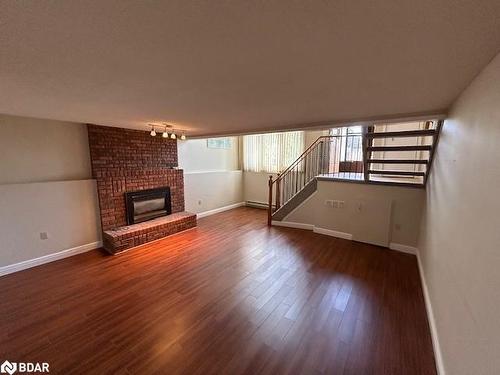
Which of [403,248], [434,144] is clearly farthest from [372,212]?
[434,144]

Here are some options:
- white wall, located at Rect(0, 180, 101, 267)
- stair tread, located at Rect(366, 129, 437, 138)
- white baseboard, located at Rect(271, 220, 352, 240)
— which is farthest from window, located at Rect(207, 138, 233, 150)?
stair tread, located at Rect(366, 129, 437, 138)

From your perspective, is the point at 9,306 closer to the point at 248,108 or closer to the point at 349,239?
the point at 248,108

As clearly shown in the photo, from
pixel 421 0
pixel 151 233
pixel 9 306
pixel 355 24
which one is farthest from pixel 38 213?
pixel 421 0

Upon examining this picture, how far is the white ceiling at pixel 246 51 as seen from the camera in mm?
832

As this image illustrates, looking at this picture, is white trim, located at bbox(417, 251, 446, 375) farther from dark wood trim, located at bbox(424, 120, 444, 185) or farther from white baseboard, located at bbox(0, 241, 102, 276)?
white baseboard, located at bbox(0, 241, 102, 276)

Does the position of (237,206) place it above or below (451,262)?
below

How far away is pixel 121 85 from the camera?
1706mm

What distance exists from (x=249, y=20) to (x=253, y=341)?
2385 mm

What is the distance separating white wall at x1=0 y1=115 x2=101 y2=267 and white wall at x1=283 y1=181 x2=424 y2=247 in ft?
15.1

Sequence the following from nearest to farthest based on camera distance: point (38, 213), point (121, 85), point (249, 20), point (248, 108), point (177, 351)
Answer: point (249, 20), point (121, 85), point (177, 351), point (248, 108), point (38, 213)

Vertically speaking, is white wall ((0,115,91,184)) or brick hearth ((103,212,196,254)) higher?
white wall ((0,115,91,184))

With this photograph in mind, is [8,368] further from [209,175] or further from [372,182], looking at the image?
[372,182]

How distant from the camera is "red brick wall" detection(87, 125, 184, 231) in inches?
151

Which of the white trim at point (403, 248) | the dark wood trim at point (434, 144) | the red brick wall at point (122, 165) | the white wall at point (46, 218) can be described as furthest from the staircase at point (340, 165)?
the white wall at point (46, 218)
